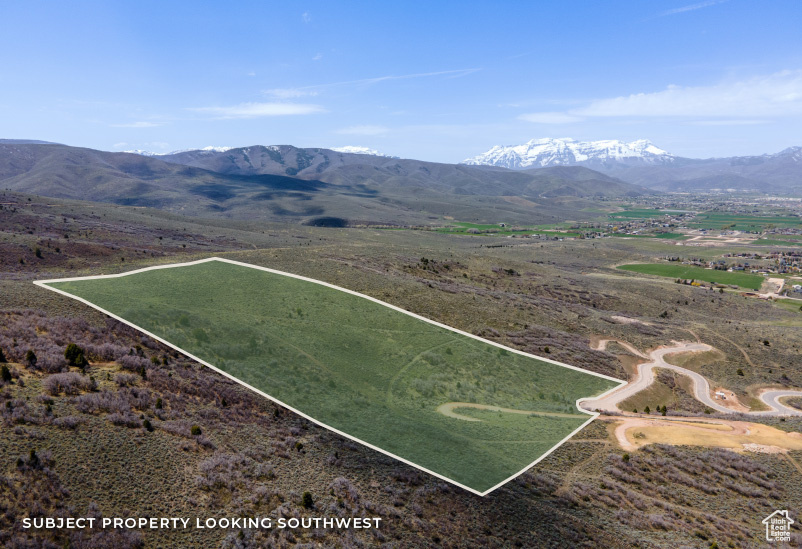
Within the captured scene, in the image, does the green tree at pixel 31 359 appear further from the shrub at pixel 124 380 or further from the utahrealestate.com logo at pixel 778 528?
the utahrealestate.com logo at pixel 778 528

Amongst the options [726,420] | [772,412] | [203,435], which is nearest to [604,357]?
[726,420]

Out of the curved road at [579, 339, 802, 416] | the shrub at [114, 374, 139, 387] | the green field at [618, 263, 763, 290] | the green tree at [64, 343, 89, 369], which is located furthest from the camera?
the green field at [618, 263, 763, 290]

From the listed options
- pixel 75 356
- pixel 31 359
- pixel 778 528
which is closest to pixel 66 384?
pixel 75 356

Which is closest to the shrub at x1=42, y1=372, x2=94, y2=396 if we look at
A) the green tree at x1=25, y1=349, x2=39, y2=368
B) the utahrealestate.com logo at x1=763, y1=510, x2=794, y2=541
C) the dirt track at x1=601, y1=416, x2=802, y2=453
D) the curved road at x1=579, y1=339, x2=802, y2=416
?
the green tree at x1=25, y1=349, x2=39, y2=368

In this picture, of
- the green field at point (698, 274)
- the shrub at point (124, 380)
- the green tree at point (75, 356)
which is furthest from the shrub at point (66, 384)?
the green field at point (698, 274)

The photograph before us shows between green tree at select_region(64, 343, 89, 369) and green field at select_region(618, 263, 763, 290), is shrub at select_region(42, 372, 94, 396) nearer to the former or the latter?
green tree at select_region(64, 343, 89, 369)

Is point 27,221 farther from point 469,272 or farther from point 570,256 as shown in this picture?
point 570,256
